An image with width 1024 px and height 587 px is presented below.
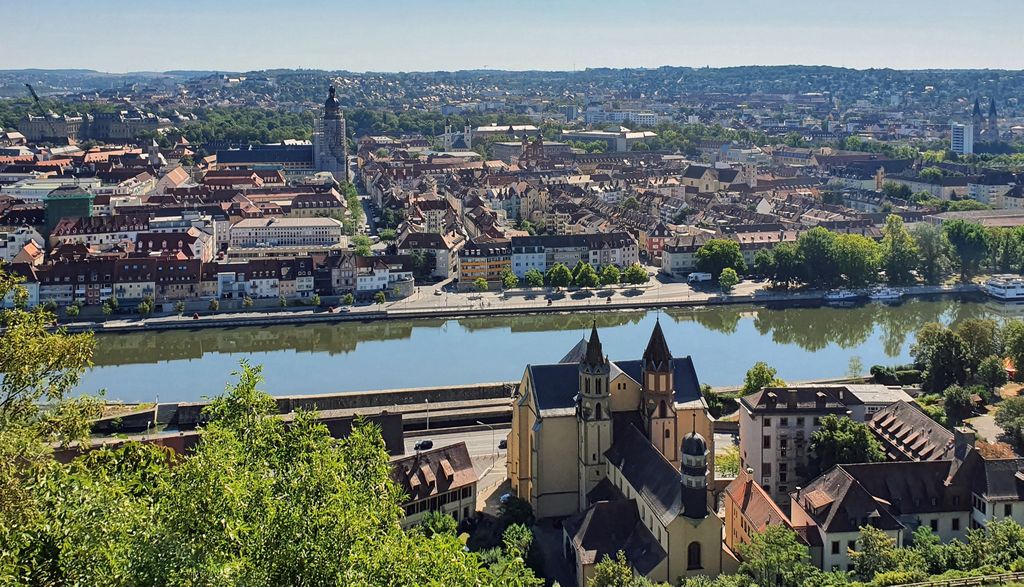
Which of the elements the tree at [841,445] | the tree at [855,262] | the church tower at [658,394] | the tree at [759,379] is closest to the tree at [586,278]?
the tree at [855,262]

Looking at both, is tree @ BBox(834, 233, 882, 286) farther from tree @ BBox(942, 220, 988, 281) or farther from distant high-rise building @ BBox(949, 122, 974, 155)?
distant high-rise building @ BBox(949, 122, 974, 155)

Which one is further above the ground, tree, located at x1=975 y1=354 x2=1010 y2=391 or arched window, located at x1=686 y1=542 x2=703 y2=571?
tree, located at x1=975 y1=354 x2=1010 y2=391

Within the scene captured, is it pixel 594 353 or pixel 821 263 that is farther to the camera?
pixel 821 263

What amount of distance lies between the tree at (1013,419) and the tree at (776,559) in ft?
14.5

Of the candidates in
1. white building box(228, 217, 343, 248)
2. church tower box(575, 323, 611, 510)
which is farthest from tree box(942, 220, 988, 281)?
church tower box(575, 323, 611, 510)

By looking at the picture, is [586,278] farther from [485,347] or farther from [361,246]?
[361,246]

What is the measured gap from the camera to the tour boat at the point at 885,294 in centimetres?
2470

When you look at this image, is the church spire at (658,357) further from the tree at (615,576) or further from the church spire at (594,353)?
the tree at (615,576)

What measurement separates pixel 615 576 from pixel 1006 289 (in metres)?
18.8

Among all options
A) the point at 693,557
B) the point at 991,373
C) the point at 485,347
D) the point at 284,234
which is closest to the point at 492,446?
the point at 693,557

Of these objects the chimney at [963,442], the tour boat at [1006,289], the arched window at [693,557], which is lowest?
the arched window at [693,557]

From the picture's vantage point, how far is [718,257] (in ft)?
85.4

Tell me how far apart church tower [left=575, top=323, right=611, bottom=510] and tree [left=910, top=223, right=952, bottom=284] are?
1703 cm

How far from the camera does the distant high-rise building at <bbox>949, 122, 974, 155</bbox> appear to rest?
52688 millimetres
